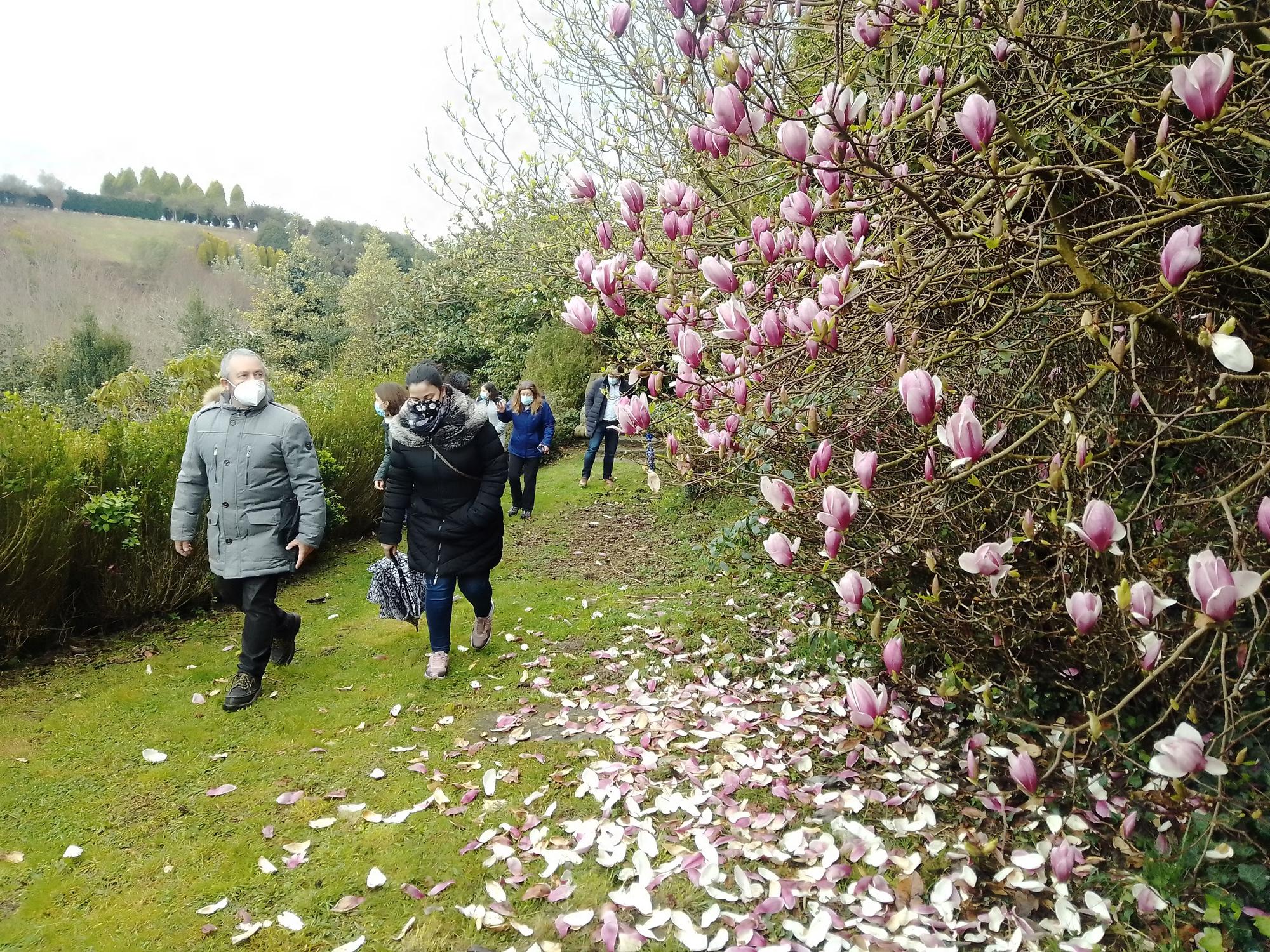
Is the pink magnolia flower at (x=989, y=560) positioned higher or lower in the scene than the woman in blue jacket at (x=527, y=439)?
higher

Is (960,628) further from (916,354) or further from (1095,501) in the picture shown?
(1095,501)

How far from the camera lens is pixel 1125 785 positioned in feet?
8.19

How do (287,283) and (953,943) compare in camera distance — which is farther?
(287,283)

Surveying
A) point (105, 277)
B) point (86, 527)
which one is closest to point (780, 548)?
point (86, 527)

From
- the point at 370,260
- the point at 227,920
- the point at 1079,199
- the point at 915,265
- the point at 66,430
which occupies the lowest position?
the point at 227,920

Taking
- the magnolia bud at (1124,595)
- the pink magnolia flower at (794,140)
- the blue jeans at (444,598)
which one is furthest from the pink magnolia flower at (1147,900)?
the blue jeans at (444,598)

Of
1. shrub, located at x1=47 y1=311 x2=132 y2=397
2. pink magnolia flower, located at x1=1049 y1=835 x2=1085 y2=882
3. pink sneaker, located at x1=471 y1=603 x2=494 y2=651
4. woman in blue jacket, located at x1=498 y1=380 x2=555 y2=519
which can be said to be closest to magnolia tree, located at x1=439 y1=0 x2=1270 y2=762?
pink magnolia flower, located at x1=1049 y1=835 x2=1085 y2=882

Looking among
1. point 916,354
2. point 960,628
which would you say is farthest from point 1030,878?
point 916,354

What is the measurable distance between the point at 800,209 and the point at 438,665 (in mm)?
2864

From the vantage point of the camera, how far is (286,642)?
3.92m

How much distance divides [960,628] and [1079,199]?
1602mm

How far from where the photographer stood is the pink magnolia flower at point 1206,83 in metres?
1.30

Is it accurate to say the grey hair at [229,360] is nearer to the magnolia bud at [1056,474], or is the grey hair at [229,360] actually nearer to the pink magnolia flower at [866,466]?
the pink magnolia flower at [866,466]

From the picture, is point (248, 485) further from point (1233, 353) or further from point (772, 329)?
point (1233, 353)
